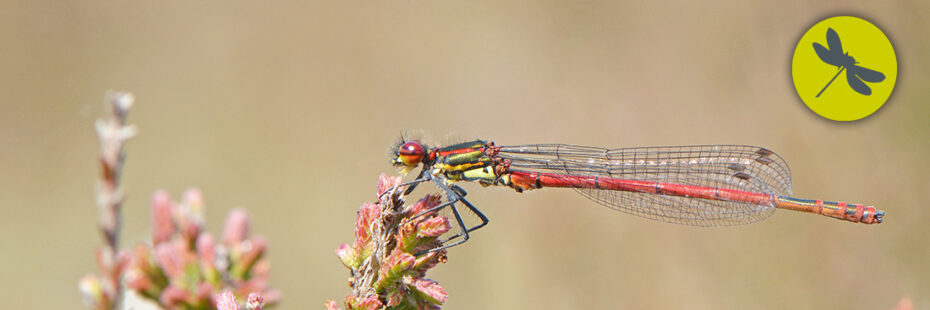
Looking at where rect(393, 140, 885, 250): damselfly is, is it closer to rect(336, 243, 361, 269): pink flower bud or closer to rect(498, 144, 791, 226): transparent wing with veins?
rect(498, 144, 791, 226): transparent wing with veins

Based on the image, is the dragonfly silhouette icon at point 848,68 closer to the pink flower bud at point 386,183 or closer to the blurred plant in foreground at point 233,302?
the pink flower bud at point 386,183

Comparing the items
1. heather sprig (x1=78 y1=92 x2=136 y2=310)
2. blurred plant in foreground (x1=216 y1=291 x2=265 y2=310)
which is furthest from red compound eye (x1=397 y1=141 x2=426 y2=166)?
heather sprig (x1=78 y1=92 x2=136 y2=310)

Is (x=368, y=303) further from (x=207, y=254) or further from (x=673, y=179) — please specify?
(x=673, y=179)

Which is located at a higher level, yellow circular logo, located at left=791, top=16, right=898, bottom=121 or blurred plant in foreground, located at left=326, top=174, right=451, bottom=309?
yellow circular logo, located at left=791, top=16, right=898, bottom=121

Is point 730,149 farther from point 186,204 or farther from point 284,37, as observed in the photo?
point 284,37

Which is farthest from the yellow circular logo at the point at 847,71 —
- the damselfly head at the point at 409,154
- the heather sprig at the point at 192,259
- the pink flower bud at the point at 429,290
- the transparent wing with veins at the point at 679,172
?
the heather sprig at the point at 192,259

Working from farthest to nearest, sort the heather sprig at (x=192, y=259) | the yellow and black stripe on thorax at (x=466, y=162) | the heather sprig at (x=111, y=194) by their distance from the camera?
the yellow and black stripe on thorax at (x=466, y=162) < the heather sprig at (x=192, y=259) < the heather sprig at (x=111, y=194)

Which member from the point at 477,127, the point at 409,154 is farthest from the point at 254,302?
the point at 477,127
